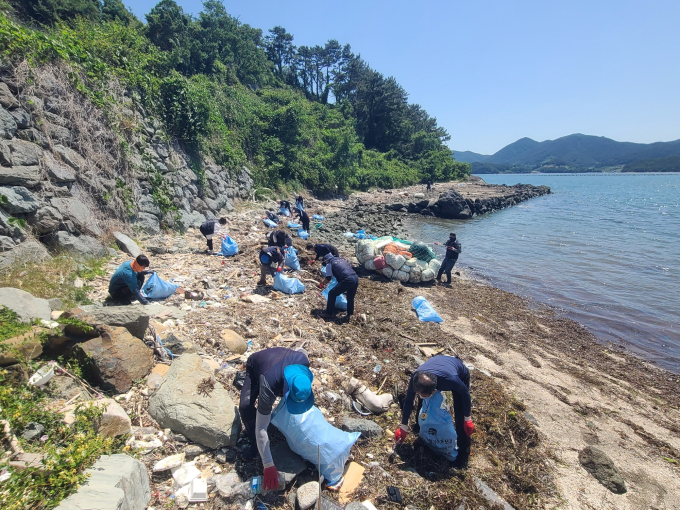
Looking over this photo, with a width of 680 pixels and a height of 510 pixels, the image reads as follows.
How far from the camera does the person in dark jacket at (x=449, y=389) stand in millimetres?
3373

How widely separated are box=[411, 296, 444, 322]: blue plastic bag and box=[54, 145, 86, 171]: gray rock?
27.8 ft

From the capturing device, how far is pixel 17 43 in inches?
292

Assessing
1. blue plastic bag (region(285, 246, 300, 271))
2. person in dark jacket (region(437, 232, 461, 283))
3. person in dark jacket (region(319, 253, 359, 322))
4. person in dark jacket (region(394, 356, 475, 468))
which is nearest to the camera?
person in dark jacket (region(394, 356, 475, 468))

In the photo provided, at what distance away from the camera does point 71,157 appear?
7898 millimetres

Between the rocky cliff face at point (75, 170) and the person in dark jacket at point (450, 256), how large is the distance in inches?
327

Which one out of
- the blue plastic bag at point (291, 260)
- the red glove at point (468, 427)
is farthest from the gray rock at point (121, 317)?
the blue plastic bag at point (291, 260)

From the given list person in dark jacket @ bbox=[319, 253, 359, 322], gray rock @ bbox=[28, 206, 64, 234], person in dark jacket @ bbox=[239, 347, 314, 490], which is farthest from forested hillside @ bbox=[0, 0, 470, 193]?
person in dark jacket @ bbox=[239, 347, 314, 490]

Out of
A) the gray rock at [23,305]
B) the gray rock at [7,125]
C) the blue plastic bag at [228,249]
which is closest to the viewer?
the gray rock at [23,305]

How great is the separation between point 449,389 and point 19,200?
7.63 metres

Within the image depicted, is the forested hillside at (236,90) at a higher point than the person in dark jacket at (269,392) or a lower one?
higher

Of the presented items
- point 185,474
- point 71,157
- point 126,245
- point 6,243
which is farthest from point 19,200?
point 185,474

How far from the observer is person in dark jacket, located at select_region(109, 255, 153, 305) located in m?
5.32

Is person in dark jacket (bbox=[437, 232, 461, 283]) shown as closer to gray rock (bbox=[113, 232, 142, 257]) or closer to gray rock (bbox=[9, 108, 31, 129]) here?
gray rock (bbox=[113, 232, 142, 257])

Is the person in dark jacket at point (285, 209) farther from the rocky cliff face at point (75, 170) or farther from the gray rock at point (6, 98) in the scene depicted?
the gray rock at point (6, 98)
